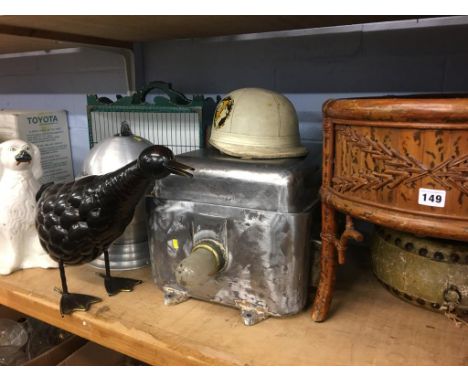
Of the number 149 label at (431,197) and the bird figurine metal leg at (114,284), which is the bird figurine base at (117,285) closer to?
the bird figurine metal leg at (114,284)

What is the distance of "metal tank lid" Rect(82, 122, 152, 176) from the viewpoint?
74cm

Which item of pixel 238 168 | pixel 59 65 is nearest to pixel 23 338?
pixel 238 168

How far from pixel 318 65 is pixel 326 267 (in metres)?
0.49

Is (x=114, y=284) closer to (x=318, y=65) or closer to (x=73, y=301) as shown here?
(x=73, y=301)

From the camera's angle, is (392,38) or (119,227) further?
(392,38)

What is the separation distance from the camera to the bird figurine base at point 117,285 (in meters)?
0.70

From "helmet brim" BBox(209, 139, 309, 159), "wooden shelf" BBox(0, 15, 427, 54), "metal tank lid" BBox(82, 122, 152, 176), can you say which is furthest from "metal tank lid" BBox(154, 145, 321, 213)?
"wooden shelf" BBox(0, 15, 427, 54)

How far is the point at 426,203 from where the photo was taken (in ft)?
1.54

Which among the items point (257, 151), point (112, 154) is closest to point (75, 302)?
point (112, 154)

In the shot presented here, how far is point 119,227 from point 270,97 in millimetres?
325

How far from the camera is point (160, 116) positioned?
1010 mm

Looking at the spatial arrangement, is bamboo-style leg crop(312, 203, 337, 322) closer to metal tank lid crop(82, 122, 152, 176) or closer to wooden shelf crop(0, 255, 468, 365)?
wooden shelf crop(0, 255, 468, 365)

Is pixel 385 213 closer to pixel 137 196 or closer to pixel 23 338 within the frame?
pixel 137 196

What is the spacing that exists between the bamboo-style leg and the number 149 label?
5.1 inches
